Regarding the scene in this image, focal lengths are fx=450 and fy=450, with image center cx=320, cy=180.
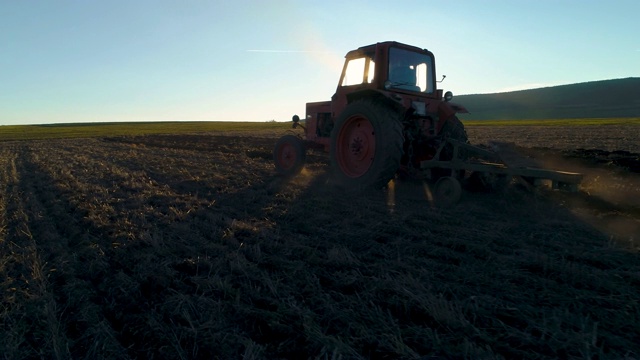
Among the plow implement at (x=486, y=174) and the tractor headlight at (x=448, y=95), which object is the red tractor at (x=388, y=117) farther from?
the plow implement at (x=486, y=174)

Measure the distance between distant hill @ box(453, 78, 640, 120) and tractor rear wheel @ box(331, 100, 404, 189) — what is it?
205 ft

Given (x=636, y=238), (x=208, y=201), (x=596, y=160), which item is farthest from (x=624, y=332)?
(x=596, y=160)

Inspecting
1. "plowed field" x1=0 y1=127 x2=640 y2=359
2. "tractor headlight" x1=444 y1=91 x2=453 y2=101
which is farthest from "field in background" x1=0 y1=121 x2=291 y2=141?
"plowed field" x1=0 y1=127 x2=640 y2=359

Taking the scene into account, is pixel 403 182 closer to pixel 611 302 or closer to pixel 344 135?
pixel 344 135

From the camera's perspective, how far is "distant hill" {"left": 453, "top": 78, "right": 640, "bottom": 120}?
63819 millimetres

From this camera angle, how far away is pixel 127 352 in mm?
2225

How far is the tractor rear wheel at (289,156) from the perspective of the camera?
8.66 m

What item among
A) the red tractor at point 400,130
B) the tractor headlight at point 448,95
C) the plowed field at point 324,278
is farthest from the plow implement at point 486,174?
the tractor headlight at point 448,95

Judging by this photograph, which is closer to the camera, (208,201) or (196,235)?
(196,235)

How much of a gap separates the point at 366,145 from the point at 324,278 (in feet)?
13.1

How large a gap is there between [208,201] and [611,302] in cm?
473

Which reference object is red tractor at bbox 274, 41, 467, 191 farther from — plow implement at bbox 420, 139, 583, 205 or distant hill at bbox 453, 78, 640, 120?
distant hill at bbox 453, 78, 640, 120

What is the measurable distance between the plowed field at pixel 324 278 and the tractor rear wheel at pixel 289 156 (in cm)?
274

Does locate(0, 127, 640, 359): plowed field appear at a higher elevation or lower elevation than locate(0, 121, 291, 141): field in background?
lower
